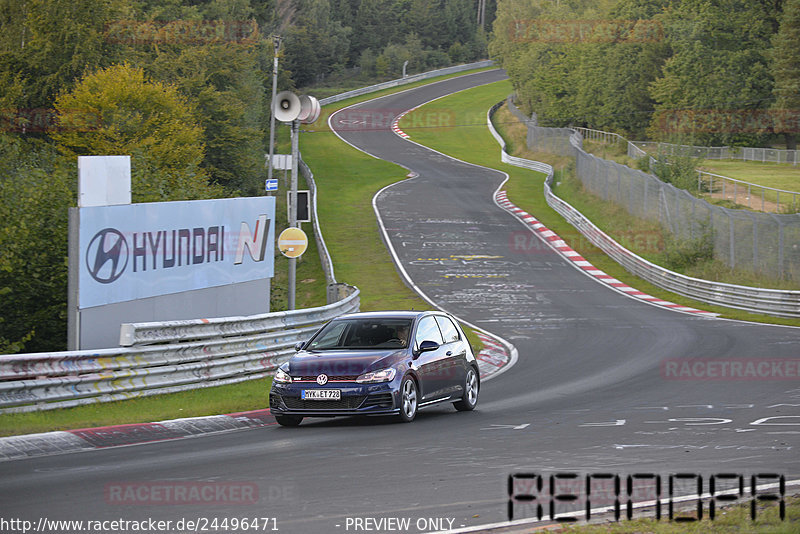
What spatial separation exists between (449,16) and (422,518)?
15894 centimetres

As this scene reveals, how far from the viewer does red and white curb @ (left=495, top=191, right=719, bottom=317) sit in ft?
107

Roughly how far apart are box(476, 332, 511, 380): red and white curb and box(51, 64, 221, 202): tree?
2268 cm

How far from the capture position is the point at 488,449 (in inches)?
409

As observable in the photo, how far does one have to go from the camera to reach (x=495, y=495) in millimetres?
7934

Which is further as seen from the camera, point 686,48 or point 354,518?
point 686,48

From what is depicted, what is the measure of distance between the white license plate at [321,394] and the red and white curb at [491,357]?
7.21 metres

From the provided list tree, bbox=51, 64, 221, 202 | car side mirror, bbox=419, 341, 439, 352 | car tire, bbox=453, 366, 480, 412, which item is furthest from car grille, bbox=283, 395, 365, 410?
tree, bbox=51, 64, 221, 202

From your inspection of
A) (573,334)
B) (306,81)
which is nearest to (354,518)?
(573,334)

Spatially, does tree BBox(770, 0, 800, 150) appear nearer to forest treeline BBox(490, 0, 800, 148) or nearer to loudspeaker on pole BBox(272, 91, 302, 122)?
forest treeline BBox(490, 0, 800, 148)

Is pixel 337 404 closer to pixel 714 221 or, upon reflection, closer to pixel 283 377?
pixel 283 377

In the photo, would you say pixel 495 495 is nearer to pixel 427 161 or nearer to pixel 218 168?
pixel 218 168

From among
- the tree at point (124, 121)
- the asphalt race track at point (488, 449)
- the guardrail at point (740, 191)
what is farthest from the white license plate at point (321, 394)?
the tree at point (124, 121)

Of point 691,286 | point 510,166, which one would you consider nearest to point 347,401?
point 691,286

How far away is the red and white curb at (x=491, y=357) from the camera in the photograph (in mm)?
20516
